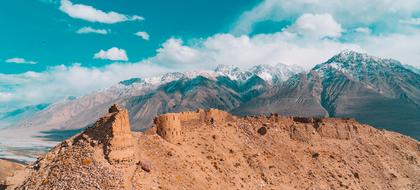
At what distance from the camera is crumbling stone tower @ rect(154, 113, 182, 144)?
55.2 metres

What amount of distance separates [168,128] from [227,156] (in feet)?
29.0

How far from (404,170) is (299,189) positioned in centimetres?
2683

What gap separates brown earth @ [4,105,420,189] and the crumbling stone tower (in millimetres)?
118

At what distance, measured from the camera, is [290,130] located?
7444cm

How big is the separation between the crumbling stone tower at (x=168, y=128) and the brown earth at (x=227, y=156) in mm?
118

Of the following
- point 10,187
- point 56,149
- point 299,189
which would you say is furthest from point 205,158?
point 10,187

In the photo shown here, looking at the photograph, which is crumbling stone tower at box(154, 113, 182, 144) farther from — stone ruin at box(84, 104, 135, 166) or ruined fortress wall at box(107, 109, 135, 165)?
ruined fortress wall at box(107, 109, 135, 165)

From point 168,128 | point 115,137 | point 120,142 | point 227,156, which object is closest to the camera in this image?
point 115,137

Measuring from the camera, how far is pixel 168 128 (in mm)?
55500

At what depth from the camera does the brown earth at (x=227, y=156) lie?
4088 cm

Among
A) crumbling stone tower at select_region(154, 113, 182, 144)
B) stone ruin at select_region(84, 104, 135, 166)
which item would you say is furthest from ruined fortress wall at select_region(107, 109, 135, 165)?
crumbling stone tower at select_region(154, 113, 182, 144)

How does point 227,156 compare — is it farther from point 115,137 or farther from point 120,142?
point 115,137

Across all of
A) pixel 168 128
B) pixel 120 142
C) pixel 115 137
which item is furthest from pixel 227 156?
pixel 115 137

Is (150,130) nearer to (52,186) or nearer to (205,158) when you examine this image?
(205,158)
